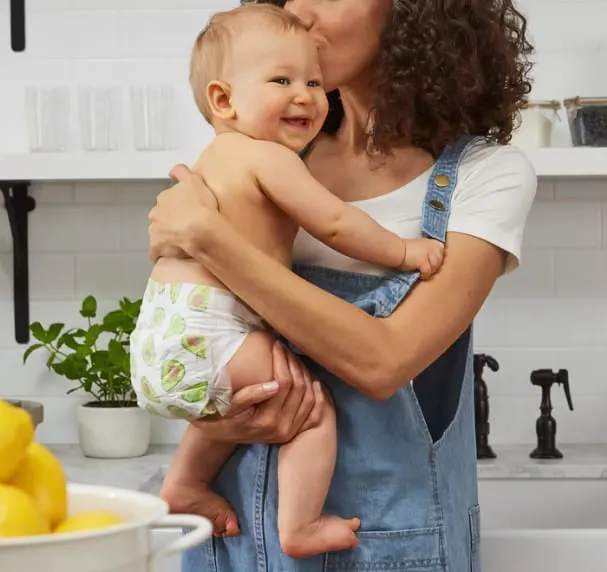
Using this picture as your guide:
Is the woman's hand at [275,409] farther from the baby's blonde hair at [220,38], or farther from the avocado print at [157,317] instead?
the baby's blonde hair at [220,38]

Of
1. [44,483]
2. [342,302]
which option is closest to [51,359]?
[342,302]

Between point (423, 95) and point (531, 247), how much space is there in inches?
50.9

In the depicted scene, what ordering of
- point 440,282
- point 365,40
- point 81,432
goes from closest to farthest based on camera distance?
point 440,282 < point 365,40 < point 81,432

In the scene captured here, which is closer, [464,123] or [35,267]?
[464,123]

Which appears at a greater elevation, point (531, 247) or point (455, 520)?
point (531, 247)

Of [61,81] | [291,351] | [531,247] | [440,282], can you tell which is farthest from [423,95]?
[61,81]

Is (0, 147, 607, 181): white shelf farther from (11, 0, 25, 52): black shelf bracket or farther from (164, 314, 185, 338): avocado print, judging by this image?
(164, 314, 185, 338): avocado print

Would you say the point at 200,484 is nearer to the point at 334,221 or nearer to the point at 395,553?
the point at 395,553

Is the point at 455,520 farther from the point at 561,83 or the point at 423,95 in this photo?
the point at 561,83

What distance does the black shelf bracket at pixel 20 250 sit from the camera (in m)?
2.59

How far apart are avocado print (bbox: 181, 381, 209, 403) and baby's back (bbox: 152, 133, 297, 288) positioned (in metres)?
0.12

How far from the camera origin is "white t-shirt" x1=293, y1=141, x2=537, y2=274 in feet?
4.26

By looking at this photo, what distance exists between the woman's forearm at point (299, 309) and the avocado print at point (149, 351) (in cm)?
12

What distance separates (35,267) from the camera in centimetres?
266
